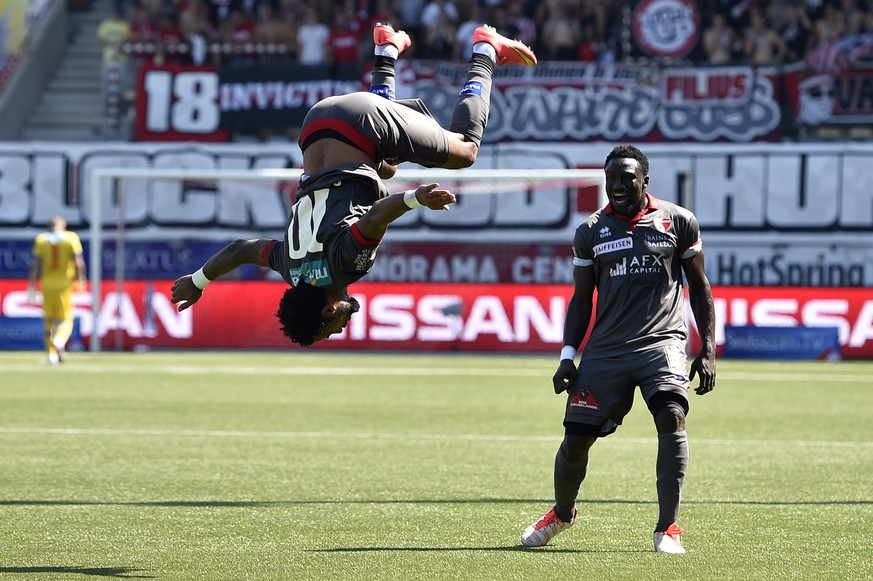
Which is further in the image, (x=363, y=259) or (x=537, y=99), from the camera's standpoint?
(x=537, y=99)

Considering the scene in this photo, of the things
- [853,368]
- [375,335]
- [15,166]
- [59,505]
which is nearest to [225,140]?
[15,166]

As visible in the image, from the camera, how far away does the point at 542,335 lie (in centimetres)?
2312

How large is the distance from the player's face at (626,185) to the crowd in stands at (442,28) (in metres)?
20.3

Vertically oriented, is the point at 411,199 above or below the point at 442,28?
below

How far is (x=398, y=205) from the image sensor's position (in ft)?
21.6

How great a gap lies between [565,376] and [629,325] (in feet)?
1.50

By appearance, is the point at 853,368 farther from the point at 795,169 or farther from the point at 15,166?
the point at 15,166

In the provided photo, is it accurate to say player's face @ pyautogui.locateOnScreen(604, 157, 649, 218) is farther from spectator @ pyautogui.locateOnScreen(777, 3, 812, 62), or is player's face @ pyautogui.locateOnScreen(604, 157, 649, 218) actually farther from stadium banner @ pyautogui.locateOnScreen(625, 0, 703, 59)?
spectator @ pyautogui.locateOnScreen(777, 3, 812, 62)

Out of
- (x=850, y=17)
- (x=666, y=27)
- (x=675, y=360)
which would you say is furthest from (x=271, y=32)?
(x=675, y=360)

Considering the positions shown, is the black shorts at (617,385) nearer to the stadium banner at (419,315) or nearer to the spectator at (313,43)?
the stadium banner at (419,315)

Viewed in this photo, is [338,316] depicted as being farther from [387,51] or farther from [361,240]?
[387,51]

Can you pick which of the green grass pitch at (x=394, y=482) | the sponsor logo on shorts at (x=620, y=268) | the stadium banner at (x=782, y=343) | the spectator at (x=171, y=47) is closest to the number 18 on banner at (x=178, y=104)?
the spectator at (x=171, y=47)

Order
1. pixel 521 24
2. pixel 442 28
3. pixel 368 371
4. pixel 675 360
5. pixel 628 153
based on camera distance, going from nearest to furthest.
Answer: pixel 628 153 < pixel 675 360 < pixel 368 371 < pixel 521 24 < pixel 442 28

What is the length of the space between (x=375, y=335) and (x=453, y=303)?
5.23 feet
